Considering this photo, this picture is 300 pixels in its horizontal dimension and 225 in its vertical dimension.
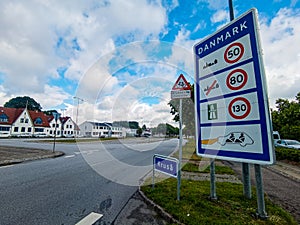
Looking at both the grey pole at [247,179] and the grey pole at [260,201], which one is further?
the grey pole at [247,179]

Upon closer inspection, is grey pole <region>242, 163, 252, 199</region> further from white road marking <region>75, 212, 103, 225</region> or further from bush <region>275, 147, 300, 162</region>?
bush <region>275, 147, 300, 162</region>

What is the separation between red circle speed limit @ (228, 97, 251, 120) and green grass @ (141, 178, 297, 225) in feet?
5.71

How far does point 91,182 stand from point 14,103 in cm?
8269

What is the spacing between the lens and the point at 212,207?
10.8ft

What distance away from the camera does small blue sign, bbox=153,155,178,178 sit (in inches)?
145

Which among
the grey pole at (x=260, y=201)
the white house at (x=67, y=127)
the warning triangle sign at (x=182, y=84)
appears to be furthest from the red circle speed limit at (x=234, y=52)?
the white house at (x=67, y=127)

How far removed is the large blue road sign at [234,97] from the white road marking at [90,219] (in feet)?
8.20

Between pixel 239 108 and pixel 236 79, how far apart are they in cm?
59

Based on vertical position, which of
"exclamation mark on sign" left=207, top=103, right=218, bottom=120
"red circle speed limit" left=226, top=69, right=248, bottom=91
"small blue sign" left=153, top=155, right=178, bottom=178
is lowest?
"small blue sign" left=153, top=155, right=178, bottom=178

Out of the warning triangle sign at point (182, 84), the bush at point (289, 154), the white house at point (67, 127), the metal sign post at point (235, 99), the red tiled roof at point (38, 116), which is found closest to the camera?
the metal sign post at point (235, 99)

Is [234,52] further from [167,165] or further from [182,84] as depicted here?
[167,165]

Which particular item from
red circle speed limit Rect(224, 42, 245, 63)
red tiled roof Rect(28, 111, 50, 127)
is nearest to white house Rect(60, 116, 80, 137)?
red tiled roof Rect(28, 111, 50, 127)

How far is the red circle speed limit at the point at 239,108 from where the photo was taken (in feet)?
10.4

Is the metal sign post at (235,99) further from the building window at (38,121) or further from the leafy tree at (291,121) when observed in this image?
the building window at (38,121)
